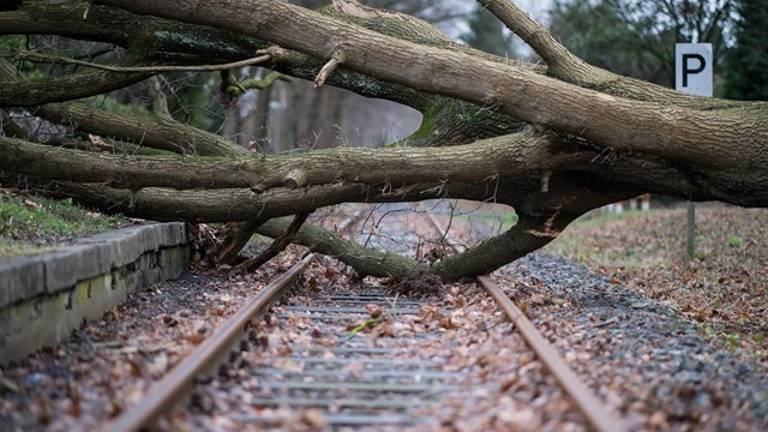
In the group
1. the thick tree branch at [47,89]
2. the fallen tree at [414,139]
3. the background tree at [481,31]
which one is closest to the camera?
the fallen tree at [414,139]

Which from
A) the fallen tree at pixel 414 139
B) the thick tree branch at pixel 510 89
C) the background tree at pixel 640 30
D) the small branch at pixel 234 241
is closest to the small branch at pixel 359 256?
the fallen tree at pixel 414 139

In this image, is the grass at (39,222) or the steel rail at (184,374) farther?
→ the grass at (39,222)

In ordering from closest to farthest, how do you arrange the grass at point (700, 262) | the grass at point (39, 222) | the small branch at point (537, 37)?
the grass at point (39, 222) < the grass at point (700, 262) < the small branch at point (537, 37)

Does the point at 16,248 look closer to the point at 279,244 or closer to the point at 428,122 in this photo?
the point at 279,244

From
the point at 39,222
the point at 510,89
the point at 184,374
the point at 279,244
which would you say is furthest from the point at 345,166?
the point at 184,374

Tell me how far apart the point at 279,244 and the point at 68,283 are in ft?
13.6

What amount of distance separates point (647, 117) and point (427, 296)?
118 inches

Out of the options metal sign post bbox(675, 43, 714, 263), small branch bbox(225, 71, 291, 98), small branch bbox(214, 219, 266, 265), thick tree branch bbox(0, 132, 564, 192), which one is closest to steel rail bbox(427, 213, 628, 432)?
thick tree branch bbox(0, 132, 564, 192)

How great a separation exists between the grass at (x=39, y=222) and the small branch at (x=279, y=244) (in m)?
1.54

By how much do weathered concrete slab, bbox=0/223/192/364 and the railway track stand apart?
117 centimetres

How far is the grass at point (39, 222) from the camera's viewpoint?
24.8ft

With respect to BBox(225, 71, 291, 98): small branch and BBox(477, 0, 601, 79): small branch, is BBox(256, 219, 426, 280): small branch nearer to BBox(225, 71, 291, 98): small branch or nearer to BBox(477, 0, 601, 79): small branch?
BBox(477, 0, 601, 79): small branch

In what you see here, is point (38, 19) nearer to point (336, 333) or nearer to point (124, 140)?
point (124, 140)

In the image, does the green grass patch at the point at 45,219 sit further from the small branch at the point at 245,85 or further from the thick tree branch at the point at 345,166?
the small branch at the point at 245,85
